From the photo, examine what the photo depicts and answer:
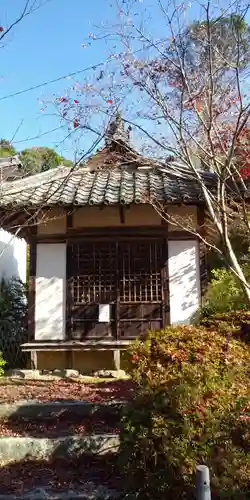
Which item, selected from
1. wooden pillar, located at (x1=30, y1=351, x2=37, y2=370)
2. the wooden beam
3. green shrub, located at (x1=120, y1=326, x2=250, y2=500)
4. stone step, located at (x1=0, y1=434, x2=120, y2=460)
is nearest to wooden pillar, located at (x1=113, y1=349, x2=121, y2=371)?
wooden pillar, located at (x1=30, y1=351, x2=37, y2=370)

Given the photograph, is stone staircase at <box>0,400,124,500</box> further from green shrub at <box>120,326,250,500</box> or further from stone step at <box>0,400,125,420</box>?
green shrub at <box>120,326,250,500</box>

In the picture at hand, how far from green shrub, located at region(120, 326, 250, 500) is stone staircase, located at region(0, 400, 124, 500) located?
84cm

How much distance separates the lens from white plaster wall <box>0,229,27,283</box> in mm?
14755

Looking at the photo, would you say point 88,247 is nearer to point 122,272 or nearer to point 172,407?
point 122,272

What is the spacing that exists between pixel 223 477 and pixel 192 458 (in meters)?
0.29

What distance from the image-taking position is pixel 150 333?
186 inches

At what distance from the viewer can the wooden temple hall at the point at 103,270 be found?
32.4 feet

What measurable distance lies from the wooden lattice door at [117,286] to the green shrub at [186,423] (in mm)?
5505

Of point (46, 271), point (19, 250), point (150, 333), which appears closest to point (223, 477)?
point (150, 333)

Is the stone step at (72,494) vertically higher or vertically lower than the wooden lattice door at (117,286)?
lower

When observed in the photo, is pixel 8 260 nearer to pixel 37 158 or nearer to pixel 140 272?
pixel 37 158

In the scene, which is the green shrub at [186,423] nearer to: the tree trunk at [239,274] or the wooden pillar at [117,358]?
the tree trunk at [239,274]

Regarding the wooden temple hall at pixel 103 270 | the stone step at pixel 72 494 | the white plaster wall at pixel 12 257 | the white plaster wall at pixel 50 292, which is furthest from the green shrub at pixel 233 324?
the white plaster wall at pixel 12 257

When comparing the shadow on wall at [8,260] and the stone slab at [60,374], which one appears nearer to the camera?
the stone slab at [60,374]
